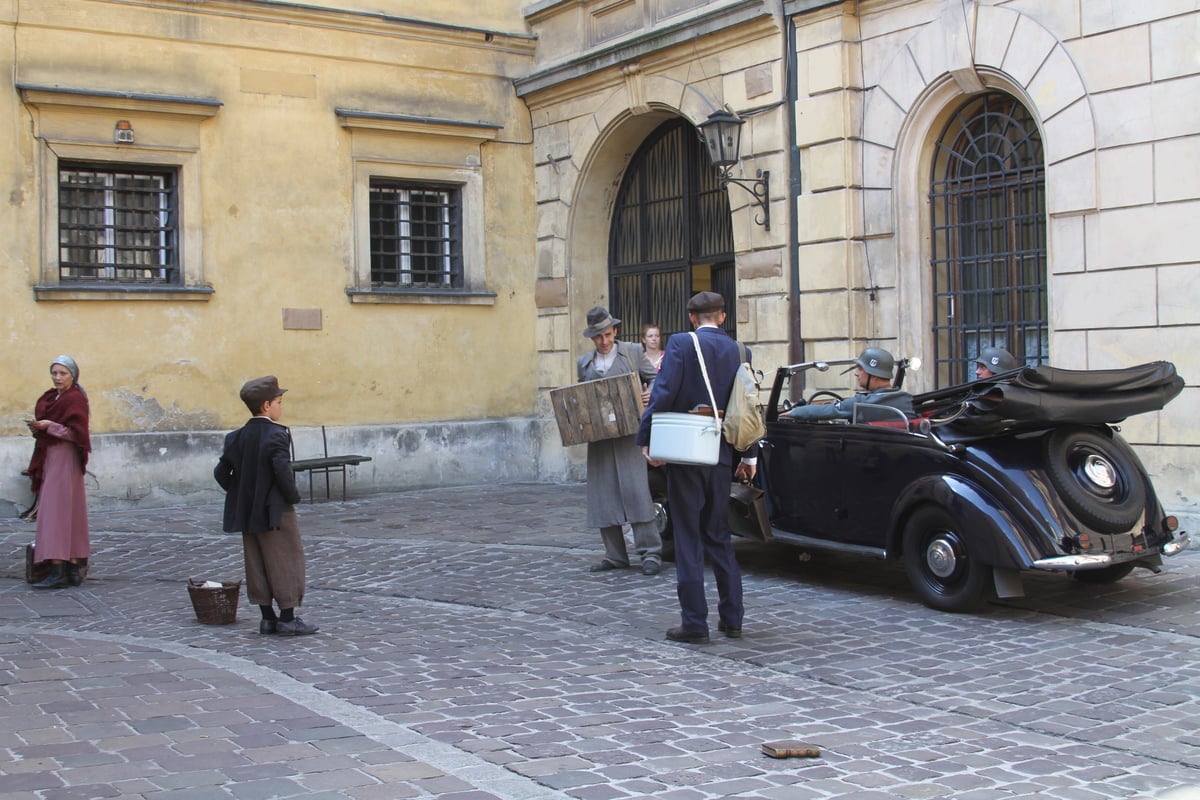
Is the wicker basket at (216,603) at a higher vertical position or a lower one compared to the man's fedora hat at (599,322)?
lower

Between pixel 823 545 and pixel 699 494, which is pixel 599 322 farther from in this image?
pixel 699 494

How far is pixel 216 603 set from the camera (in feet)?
25.1

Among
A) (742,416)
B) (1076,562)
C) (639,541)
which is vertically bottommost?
(639,541)

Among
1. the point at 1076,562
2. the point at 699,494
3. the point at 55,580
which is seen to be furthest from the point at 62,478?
the point at 1076,562

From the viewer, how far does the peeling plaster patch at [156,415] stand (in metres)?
14.0

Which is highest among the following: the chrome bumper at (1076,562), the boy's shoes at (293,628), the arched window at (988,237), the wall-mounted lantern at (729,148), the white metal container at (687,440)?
the wall-mounted lantern at (729,148)

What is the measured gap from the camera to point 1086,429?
Result: 7.41 metres

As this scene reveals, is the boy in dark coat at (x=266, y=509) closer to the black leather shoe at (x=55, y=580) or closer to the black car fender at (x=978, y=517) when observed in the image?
the black leather shoe at (x=55, y=580)

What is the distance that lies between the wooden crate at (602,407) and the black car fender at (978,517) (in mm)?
2118

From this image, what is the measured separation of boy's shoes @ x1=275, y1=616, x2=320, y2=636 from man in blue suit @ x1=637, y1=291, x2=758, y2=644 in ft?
6.70

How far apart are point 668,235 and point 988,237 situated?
4913mm

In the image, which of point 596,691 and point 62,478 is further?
point 62,478

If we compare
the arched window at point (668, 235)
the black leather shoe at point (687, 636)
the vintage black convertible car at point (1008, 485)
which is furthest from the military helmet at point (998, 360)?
the arched window at point (668, 235)

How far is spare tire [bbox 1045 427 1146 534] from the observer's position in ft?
23.2
